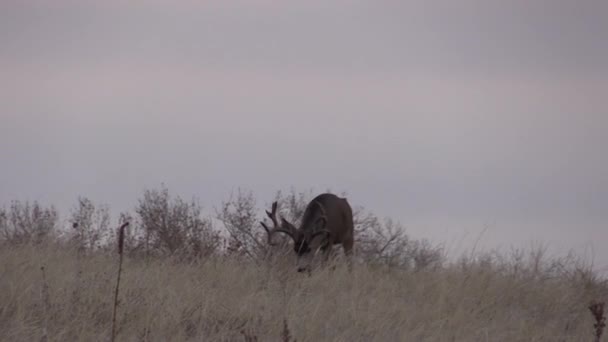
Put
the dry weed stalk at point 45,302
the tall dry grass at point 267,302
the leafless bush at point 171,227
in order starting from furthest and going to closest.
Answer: the leafless bush at point 171,227, the tall dry grass at point 267,302, the dry weed stalk at point 45,302

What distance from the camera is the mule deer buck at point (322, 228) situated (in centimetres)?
1775

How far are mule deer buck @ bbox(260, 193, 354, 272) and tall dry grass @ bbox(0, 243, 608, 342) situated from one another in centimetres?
309

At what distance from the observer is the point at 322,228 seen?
18.2m

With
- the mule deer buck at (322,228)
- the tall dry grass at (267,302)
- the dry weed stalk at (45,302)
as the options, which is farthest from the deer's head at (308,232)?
the dry weed stalk at (45,302)

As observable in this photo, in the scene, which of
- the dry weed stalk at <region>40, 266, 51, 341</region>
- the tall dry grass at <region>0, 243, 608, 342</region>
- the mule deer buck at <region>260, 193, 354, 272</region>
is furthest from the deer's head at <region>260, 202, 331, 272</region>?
the dry weed stalk at <region>40, 266, 51, 341</region>

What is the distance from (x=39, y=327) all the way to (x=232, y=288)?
322 centimetres

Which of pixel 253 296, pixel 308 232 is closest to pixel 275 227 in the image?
pixel 308 232

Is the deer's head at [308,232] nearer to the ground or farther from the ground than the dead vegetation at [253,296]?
farther from the ground

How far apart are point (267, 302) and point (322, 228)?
25.6 ft

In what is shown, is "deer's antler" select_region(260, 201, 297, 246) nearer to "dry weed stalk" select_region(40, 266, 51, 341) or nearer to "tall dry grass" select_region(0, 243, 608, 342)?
"tall dry grass" select_region(0, 243, 608, 342)

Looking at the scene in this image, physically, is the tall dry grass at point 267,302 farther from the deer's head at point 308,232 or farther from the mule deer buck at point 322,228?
the mule deer buck at point 322,228

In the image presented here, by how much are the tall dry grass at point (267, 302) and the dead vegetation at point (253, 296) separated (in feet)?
0.06

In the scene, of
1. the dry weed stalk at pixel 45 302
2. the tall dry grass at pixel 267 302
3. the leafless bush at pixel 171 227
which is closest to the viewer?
the dry weed stalk at pixel 45 302

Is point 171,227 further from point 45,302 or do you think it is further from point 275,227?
point 45,302
